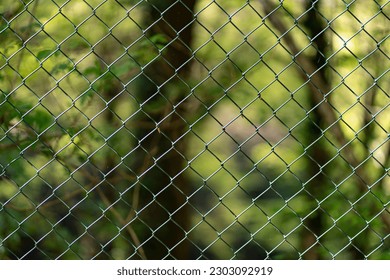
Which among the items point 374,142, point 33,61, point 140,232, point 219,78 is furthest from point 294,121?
point 33,61

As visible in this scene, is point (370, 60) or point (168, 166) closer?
point (168, 166)

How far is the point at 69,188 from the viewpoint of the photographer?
5.45m

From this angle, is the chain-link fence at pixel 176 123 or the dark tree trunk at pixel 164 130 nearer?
the chain-link fence at pixel 176 123

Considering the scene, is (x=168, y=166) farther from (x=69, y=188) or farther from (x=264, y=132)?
(x=264, y=132)

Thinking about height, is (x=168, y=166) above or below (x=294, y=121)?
below

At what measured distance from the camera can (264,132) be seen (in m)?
6.71

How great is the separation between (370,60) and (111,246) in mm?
2256

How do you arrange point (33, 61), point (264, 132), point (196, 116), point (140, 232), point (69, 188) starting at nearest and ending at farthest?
point (33, 61), point (196, 116), point (140, 232), point (69, 188), point (264, 132)

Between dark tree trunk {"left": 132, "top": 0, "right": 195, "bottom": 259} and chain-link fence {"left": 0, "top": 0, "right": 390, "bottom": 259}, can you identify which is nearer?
chain-link fence {"left": 0, "top": 0, "right": 390, "bottom": 259}

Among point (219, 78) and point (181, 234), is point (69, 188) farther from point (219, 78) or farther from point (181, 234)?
point (219, 78)
